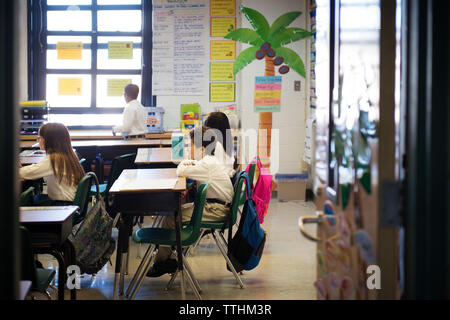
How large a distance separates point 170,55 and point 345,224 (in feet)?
19.7

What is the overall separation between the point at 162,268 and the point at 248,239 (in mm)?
684

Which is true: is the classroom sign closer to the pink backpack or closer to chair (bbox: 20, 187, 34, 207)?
the pink backpack

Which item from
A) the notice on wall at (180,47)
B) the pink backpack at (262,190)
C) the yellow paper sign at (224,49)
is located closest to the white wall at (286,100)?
the yellow paper sign at (224,49)

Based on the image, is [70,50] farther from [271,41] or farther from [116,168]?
[116,168]

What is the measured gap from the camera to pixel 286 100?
281 inches

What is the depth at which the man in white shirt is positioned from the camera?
6.55 metres

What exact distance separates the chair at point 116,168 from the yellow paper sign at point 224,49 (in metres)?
2.56

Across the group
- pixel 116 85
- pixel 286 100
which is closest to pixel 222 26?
pixel 286 100

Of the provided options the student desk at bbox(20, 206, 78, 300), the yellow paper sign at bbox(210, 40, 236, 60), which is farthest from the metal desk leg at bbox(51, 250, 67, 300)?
the yellow paper sign at bbox(210, 40, 236, 60)

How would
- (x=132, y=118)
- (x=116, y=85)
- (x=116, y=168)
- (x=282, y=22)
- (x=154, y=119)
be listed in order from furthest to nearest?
(x=116, y=85), (x=154, y=119), (x=282, y=22), (x=132, y=118), (x=116, y=168)

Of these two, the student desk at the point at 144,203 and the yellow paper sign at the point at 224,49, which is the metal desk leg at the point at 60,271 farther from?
the yellow paper sign at the point at 224,49

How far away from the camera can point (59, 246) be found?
2.88 meters

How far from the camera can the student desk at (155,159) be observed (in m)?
4.94

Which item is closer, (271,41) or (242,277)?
(242,277)
